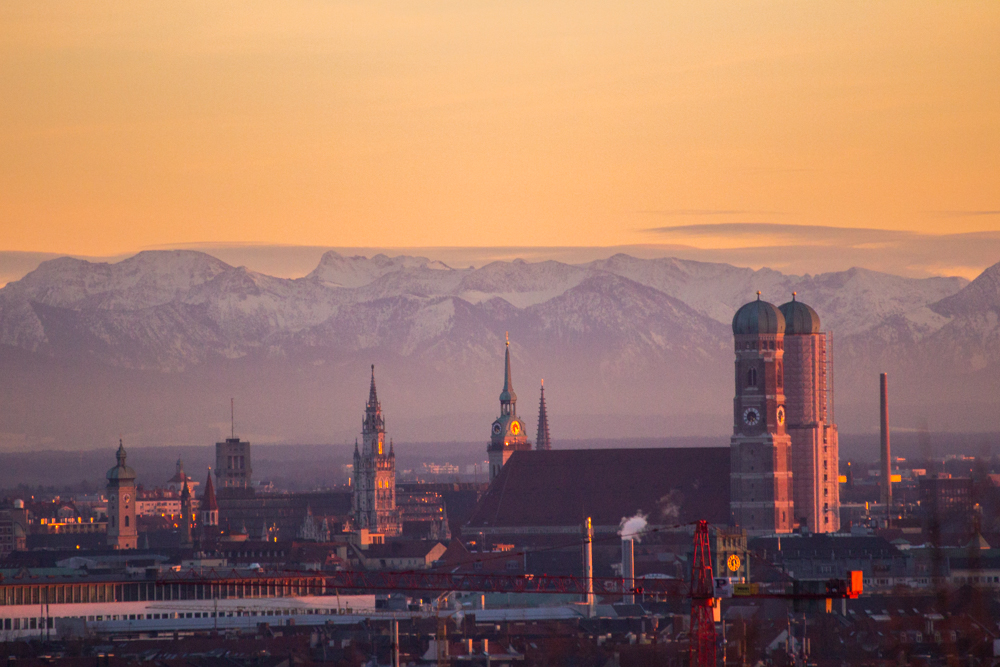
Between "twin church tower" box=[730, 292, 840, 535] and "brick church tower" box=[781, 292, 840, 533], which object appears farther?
"brick church tower" box=[781, 292, 840, 533]

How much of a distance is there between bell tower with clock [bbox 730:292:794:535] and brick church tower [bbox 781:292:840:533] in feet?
22.3

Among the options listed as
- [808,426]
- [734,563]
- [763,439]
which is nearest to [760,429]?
[763,439]

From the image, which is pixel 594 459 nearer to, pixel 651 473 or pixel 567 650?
pixel 651 473

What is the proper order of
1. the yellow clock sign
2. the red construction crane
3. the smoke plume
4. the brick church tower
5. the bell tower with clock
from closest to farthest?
the red construction crane < the yellow clock sign < the bell tower with clock < the smoke plume < the brick church tower

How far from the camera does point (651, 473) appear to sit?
183 metres

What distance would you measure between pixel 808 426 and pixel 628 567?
30.2 meters

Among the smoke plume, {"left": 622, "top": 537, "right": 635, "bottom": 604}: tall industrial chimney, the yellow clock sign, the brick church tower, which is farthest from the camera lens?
the brick church tower

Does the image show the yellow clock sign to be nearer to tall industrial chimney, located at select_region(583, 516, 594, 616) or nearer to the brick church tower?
tall industrial chimney, located at select_region(583, 516, 594, 616)

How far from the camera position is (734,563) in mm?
141250

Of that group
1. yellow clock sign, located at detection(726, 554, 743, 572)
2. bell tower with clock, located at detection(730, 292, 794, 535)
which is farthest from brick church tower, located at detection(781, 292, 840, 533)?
yellow clock sign, located at detection(726, 554, 743, 572)

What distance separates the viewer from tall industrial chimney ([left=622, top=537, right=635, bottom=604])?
148 m

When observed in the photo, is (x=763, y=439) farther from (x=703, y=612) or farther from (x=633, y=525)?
(x=703, y=612)

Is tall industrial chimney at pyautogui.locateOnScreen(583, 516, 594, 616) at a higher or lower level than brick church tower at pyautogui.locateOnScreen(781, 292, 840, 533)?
lower

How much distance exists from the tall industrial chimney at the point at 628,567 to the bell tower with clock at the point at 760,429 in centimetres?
1173
